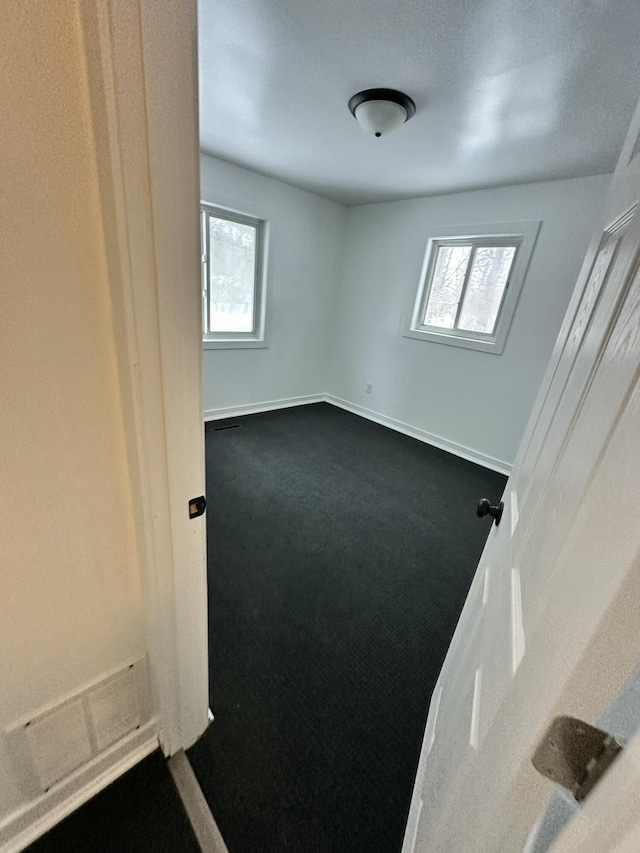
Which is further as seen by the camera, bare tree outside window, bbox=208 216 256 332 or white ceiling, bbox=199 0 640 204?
bare tree outside window, bbox=208 216 256 332

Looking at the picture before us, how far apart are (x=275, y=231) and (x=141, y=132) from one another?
329 centimetres

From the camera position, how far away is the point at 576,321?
83 centimetres

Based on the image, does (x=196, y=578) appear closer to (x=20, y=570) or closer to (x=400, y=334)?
(x=20, y=570)

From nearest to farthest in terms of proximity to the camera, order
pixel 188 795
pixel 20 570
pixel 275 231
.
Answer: pixel 20 570
pixel 188 795
pixel 275 231

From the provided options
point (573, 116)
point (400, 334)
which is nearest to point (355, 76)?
point (573, 116)

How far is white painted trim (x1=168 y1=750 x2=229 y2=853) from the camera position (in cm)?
93

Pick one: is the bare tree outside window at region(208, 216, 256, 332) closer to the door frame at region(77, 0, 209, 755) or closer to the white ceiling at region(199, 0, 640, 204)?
the white ceiling at region(199, 0, 640, 204)

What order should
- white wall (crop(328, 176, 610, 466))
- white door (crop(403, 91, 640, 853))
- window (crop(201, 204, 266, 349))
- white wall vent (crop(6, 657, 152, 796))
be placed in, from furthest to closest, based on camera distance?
window (crop(201, 204, 266, 349)) → white wall (crop(328, 176, 610, 466)) → white wall vent (crop(6, 657, 152, 796)) → white door (crop(403, 91, 640, 853))

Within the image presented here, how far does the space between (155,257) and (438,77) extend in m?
1.71

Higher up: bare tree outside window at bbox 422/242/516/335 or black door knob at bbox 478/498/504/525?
bare tree outside window at bbox 422/242/516/335

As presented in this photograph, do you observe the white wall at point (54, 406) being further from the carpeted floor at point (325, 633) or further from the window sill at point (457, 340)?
the window sill at point (457, 340)

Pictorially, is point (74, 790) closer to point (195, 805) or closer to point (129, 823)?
point (129, 823)

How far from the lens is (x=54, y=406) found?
2.08 feet

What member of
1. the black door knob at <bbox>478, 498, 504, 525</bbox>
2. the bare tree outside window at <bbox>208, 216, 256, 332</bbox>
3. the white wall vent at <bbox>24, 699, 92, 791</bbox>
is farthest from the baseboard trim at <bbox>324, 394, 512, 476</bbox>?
the white wall vent at <bbox>24, 699, 92, 791</bbox>
